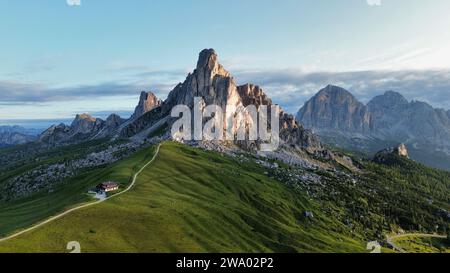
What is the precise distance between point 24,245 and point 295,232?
112m

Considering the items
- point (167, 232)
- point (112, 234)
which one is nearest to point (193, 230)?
point (167, 232)

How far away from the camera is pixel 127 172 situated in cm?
19788

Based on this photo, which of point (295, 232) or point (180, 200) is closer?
point (180, 200)

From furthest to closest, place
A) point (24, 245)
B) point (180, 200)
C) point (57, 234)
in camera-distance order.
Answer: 1. point (180, 200)
2. point (57, 234)
3. point (24, 245)

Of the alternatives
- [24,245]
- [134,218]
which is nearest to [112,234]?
A: [134,218]

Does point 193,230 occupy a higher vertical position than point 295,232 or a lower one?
higher

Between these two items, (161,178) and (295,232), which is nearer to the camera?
(295,232)
